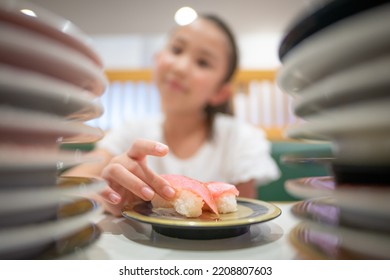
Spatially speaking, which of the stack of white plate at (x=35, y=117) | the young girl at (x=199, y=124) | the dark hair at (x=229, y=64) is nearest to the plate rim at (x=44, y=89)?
the stack of white plate at (x=35, y=117)

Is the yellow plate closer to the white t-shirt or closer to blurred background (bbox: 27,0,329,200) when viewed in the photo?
blurred background (bbox: 27,0,329,200)

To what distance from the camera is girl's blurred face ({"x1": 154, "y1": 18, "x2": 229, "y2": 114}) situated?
1.94ft

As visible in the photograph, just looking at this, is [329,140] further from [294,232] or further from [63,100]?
[63,100]

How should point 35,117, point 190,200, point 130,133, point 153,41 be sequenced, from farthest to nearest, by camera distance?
point 130,133, point 153,41, point 190,200, point 35,117

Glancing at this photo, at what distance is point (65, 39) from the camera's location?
22cm

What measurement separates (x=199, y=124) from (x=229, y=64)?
0.56ft

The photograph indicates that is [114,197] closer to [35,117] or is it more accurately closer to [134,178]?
[134,178]

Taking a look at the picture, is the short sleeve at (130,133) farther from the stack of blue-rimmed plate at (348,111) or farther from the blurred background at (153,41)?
the stack of blue-rimmed plate at (348,111)

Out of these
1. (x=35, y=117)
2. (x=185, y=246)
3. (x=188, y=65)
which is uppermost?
(x=188, y=65)

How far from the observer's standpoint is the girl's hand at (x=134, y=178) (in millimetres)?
325

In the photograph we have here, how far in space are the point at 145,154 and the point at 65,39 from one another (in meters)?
0.17

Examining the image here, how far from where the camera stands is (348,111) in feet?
0.66

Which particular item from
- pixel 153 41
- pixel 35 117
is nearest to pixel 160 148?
pixel 35 117

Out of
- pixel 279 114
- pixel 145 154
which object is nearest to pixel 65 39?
pixel 145 154
